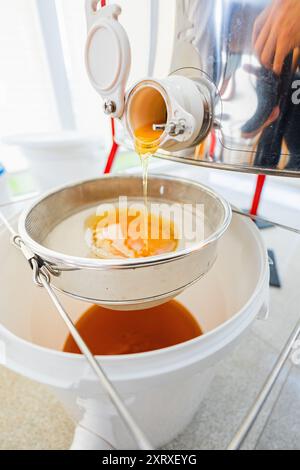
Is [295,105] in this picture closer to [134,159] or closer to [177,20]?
[177,20]

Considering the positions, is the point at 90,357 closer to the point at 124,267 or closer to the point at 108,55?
the point at 124,267

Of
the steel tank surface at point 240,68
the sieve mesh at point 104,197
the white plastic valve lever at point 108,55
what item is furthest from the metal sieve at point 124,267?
the white plastic valve lever at point 108,55

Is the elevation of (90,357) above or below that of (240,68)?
below

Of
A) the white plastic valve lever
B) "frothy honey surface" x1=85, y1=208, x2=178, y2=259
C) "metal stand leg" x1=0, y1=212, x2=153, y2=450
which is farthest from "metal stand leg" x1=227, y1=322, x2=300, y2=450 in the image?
the white plastic valve lever

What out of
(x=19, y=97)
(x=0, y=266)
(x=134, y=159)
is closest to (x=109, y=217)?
(x=0, y=266)

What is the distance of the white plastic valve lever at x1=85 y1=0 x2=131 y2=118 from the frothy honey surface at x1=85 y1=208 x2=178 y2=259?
207 millimetres

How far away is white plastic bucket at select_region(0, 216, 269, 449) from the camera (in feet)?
0.98

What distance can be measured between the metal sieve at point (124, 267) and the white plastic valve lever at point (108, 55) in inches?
8.8

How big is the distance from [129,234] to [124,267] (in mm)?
179

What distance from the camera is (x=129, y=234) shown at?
0.52 m

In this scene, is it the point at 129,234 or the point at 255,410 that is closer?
the point at 255,410

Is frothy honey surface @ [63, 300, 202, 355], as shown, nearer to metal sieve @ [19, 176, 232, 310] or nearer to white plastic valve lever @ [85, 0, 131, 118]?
metal sieve @ [19, 176, 232, 310]

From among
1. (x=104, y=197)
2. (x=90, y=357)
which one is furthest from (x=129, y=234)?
(x=90, y=357)

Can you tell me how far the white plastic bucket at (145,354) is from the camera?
0.30 metres
